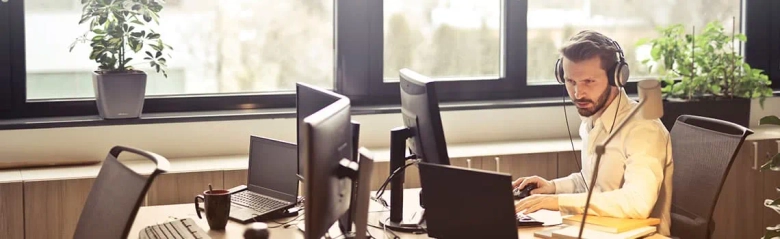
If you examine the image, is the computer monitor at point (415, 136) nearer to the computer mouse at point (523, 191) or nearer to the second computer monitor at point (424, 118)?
the second computer monitor at point (424, 118)

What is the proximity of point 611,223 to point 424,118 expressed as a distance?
0.56m

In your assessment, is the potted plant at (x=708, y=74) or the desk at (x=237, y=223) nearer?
the desk at (x=237, y=223)

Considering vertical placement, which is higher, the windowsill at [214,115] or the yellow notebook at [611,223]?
the windowsill at [214,115]

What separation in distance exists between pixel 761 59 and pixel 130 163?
3.03 m

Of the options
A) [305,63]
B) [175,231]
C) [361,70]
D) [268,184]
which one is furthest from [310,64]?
[175,231]

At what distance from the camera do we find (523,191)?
305 cm

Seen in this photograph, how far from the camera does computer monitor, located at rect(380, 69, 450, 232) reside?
2.54 metres


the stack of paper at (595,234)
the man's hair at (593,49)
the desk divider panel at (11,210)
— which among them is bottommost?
the desk divider panel at (11,210)

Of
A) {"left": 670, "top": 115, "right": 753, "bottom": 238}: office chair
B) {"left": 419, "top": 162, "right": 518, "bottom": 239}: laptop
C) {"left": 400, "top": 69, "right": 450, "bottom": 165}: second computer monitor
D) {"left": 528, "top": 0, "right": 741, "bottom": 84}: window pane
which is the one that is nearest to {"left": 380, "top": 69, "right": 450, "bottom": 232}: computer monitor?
{"left": 400, "top": 69, "right": 450, "bottom": 165}: second computer monitor

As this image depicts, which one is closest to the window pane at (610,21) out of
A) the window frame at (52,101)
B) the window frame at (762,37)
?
the window frame at (762,37)

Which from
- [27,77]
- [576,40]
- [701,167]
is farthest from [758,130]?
[27,77]

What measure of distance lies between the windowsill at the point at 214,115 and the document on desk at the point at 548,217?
132 cm

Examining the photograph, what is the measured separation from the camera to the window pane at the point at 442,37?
419cm

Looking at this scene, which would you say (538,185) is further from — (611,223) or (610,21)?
(610,21)
